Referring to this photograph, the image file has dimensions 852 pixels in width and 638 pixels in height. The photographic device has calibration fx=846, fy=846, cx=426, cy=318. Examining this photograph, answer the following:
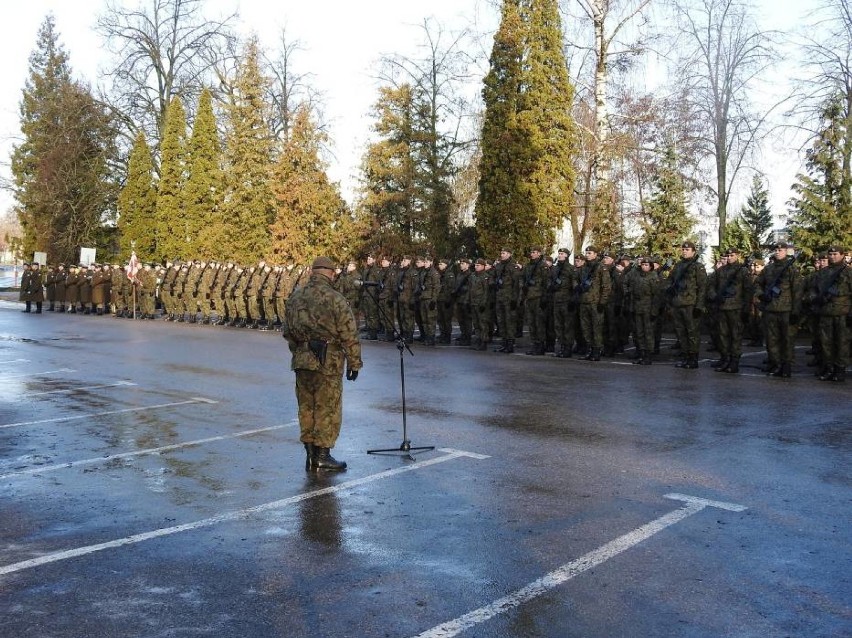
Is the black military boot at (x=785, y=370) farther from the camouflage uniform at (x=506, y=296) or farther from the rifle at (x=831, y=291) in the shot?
the camouflage uniform at (x=506, y=296)

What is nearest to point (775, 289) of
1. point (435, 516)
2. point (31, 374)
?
point (435, 516)

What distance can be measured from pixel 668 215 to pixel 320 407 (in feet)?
79.3

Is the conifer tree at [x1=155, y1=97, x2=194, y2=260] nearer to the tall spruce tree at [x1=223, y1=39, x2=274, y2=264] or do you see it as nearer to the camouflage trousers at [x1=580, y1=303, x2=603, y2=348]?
the tall spruce tree at [x1=223, y1=39, x2=274, y2=264]

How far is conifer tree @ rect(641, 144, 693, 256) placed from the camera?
95.6 feet

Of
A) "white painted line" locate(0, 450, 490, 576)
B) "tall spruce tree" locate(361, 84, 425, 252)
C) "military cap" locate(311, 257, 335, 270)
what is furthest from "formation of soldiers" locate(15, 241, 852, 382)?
"tall spruce tree" locate(361, 84, 425, 252)

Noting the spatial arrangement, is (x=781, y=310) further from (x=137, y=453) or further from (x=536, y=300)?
(x=137, y=453)

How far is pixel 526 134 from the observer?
2725 centimetres

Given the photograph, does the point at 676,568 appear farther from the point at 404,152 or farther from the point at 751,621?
the point at 404,152

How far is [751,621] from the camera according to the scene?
4141 millimetres

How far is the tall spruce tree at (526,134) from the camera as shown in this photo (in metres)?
27.0

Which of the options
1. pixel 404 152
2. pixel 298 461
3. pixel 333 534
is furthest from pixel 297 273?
pixel 333 534

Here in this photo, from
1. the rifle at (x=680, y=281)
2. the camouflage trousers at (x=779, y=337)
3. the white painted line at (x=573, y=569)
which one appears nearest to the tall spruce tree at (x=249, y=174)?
the rifle at (x=680, y=281)

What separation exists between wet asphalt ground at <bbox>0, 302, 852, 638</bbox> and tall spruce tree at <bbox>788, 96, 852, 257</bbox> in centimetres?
1398

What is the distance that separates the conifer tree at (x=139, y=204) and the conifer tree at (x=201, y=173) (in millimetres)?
4649
